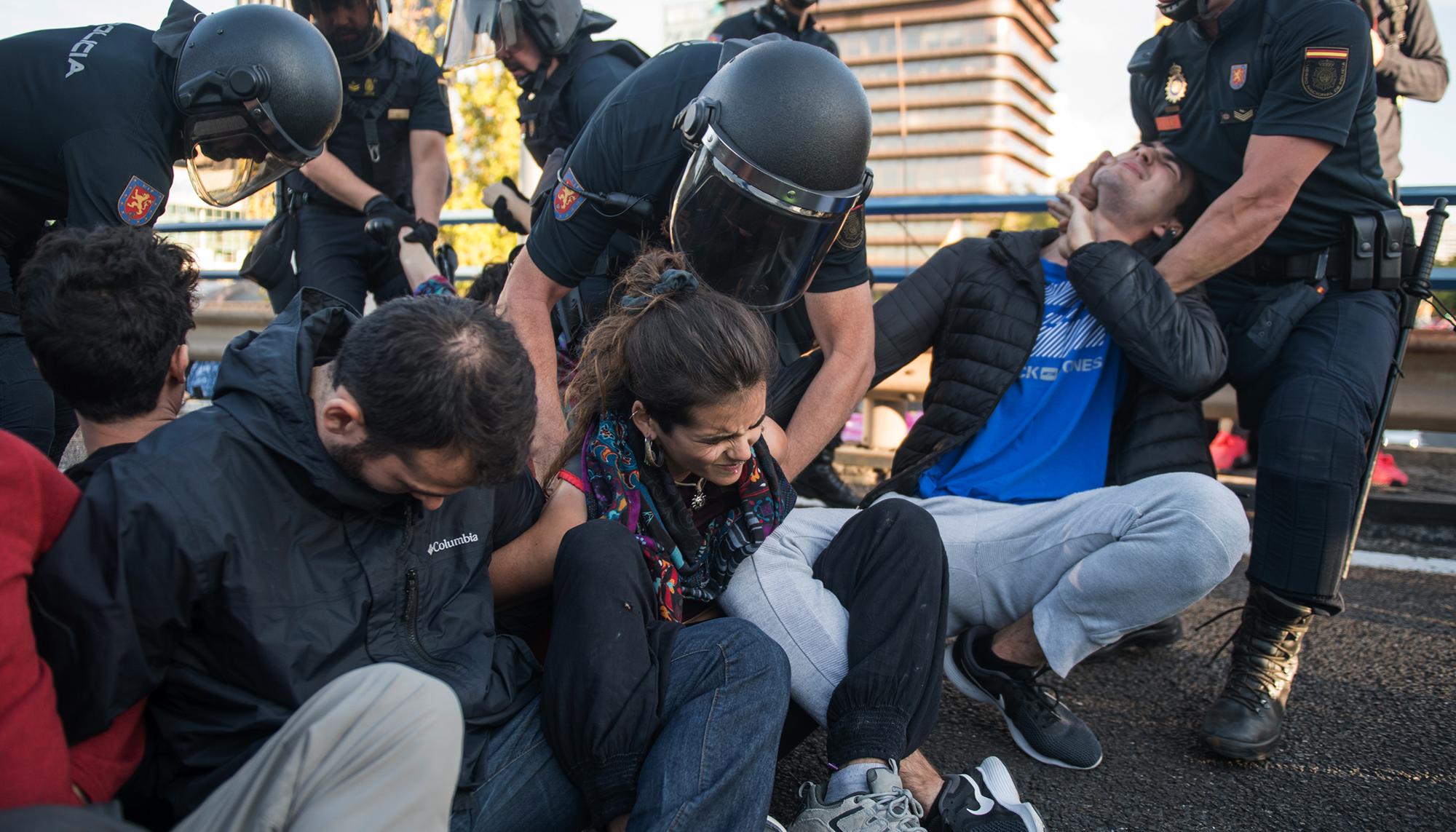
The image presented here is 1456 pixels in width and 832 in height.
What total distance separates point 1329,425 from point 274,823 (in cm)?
222

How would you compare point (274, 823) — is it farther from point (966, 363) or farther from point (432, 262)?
point (432, 262)

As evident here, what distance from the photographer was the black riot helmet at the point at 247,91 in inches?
90.7

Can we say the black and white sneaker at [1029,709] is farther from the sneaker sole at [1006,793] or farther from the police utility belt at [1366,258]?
the police utility belt at [1366,258]

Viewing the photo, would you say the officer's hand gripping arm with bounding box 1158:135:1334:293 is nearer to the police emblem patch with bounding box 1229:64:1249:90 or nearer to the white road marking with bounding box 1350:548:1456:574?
the police emblem patch with bounding box 1229:64:1249:90

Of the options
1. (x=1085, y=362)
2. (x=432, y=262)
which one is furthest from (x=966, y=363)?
(x=432, y=262)

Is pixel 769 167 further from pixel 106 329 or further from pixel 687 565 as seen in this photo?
pixel 106 329

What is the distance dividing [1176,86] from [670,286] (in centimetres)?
171

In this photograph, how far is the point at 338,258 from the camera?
3562 mm

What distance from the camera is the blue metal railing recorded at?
3.97m

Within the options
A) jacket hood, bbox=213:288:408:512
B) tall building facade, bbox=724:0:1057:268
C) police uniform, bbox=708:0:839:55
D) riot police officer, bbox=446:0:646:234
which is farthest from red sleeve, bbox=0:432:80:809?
tall building facade, bbox=724:0:1057:268

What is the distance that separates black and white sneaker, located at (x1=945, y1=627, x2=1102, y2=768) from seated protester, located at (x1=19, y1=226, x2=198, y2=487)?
1.65 meters

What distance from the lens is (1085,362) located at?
2527 mm

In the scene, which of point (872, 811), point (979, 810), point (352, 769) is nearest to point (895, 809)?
point (872, 811)

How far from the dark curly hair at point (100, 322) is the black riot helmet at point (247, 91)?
2.64ft
